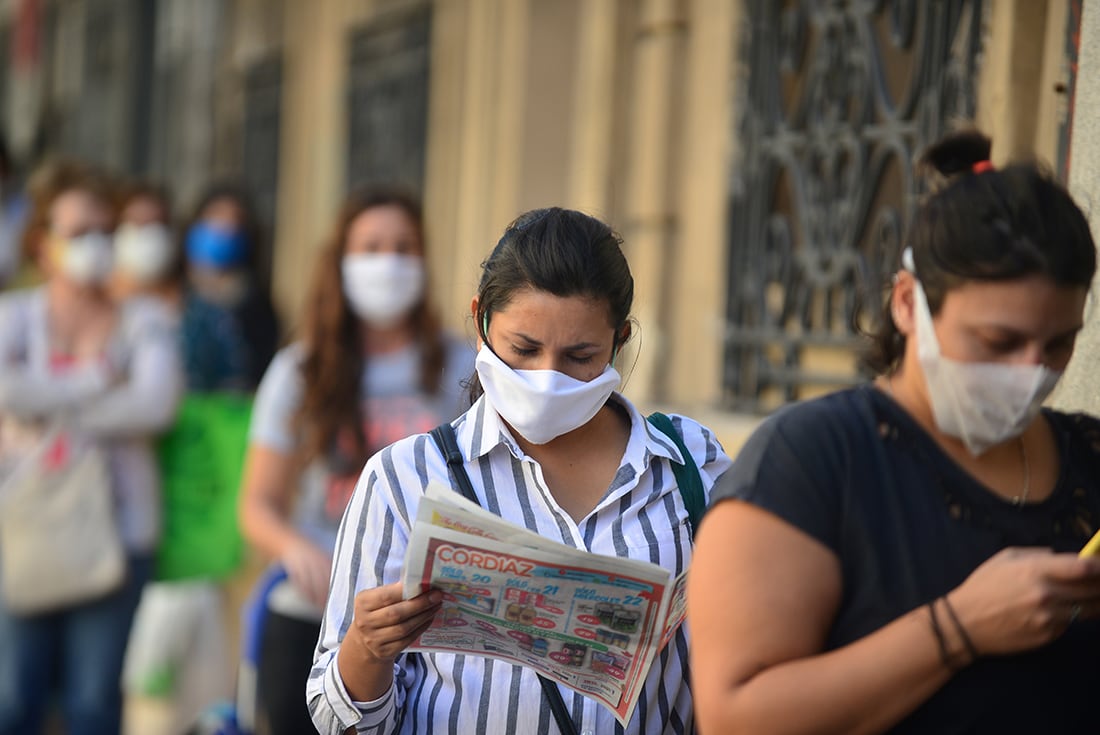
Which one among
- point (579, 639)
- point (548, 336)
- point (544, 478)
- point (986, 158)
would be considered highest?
point (986, 158)

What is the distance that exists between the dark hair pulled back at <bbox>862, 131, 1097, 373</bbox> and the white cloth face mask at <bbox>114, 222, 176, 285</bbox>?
4928 millimetres

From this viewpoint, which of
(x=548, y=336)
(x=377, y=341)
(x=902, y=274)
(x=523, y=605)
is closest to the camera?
(x=902, y=274)

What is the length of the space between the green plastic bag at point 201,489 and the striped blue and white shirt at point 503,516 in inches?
120

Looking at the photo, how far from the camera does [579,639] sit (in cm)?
240

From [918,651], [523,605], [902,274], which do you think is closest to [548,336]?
[523,605]

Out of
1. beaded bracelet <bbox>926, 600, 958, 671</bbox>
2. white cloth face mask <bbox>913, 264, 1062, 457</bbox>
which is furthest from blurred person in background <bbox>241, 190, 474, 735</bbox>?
beaded bracelet <bbox>926, 600, 958, 671</bbox>

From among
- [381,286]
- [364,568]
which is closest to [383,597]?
[364,568]

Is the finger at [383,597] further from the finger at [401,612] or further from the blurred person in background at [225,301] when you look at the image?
the blurred person in background at [225,301]

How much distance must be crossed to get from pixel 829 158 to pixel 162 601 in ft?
9.77

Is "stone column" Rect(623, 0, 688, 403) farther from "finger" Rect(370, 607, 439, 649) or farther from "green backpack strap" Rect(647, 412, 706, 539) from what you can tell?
"finger" Rect(370, 607, 439, 649)

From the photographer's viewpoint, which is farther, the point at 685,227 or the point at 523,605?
the point at 685,227

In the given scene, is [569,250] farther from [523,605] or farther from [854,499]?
[854,499]

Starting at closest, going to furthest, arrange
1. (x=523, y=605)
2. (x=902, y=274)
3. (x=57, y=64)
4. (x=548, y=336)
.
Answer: (x=902, y=274)
(x=523, y=605)
(x=548, y=336)
(x=57, y=64)

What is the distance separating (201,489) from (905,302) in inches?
151
